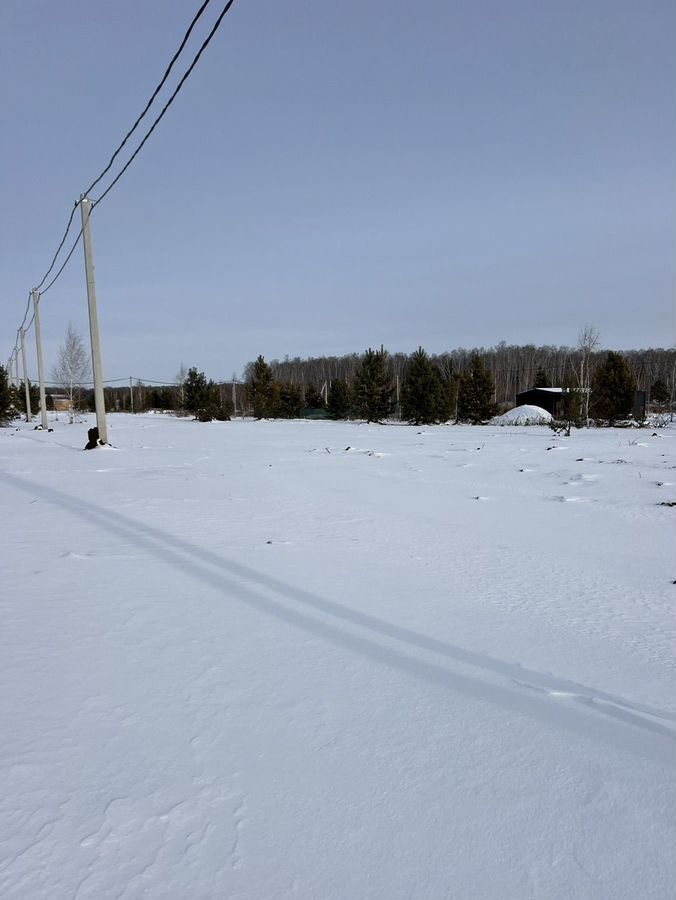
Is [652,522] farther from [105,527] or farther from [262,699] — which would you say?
[105,527]

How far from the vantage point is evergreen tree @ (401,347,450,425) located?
31078 millimetres

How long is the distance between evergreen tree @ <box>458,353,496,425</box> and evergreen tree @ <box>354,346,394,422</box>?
4544mm

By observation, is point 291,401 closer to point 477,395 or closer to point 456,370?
point 477,395

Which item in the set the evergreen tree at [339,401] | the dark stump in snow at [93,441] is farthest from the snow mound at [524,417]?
the dark stump in snow at [93,441]

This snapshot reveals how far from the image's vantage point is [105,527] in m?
4.84

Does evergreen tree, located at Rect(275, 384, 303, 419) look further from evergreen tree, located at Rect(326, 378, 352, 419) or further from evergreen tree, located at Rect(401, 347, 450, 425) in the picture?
evergreen tree, located at Rect(401, 347, 450, 425)

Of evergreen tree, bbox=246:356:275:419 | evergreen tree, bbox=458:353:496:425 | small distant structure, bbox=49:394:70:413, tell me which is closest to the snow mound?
evergreen tree, bbox=458:353:496:425

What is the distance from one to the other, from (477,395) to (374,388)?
6.24 meters

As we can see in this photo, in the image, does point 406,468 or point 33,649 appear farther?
point 406,468

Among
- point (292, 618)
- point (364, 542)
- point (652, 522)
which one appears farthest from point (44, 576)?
point (652, 522)

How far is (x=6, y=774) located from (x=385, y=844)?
3.68ft

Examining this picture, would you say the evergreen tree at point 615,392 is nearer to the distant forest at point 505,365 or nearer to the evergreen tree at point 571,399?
the evergreen tree at point 571,399

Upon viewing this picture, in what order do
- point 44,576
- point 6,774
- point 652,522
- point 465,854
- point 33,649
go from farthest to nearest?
point 652,522 → point 44,576 → point 33,649 → point 6,774 → point 465,854

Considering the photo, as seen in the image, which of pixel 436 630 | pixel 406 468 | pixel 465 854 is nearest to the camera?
pixel 465 854
